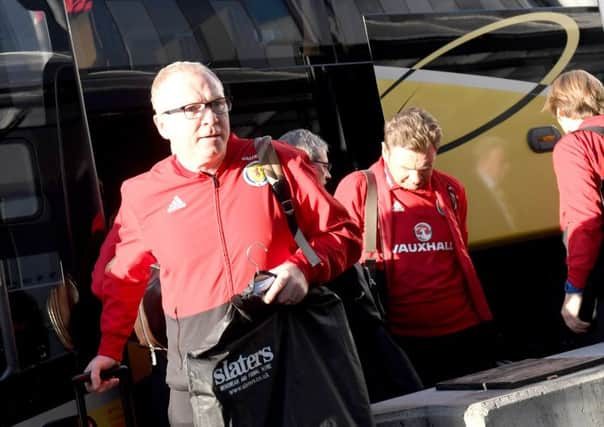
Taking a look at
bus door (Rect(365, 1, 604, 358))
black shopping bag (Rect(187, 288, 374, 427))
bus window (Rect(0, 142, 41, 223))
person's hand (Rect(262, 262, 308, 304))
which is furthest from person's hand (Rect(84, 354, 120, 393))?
bus door (Rect(365, 1, 604, 358))

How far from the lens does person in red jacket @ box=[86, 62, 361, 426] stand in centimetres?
371

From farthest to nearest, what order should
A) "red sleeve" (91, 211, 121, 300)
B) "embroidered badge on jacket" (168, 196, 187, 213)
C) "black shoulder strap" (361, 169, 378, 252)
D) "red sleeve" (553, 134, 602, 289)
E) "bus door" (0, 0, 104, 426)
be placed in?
"black shoulder strap" (361, 169, 378, 252) < "red sleeve" (553, 134, 602, 289) < "bus door" (0, 0, 104, 426) < "red sleeve" (91, 211, 121, 300) < "embroidered badge on jacket" (168, 196, 187, 213)

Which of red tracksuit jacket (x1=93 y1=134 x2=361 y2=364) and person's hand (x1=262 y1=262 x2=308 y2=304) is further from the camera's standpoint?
red tracksuit jacket (x1=93 y1=134 x2=361 y2=364)

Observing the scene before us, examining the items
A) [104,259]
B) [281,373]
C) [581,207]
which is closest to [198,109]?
[104,259]

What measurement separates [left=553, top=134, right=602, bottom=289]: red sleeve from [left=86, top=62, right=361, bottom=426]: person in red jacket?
1542mm

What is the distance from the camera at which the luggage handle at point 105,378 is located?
3.99 metres

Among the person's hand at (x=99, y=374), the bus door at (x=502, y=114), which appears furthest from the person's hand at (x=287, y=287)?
the bus door at (x=502, y=114)

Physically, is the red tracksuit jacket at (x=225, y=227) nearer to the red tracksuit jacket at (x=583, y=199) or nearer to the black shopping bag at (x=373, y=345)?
the black shopping bag at (x=373, y=345)

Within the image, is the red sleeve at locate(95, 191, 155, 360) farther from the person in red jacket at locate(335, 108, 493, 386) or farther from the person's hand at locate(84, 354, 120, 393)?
the person in red jacket at locate(335, 108, 493, 386)

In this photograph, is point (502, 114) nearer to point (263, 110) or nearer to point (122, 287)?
point (263, 110)

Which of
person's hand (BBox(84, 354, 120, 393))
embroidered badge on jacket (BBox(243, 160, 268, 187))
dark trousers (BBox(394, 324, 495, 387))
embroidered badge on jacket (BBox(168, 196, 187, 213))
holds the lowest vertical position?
dark trousers (BBox(394, 324, 495, 387))

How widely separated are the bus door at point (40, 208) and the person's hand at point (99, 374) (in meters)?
0.67

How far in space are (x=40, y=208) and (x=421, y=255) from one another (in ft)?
5.29

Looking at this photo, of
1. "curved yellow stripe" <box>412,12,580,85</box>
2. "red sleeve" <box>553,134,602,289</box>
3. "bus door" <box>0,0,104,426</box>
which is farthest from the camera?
"curved yellow stripe" <box>412,12,580,85</box>
